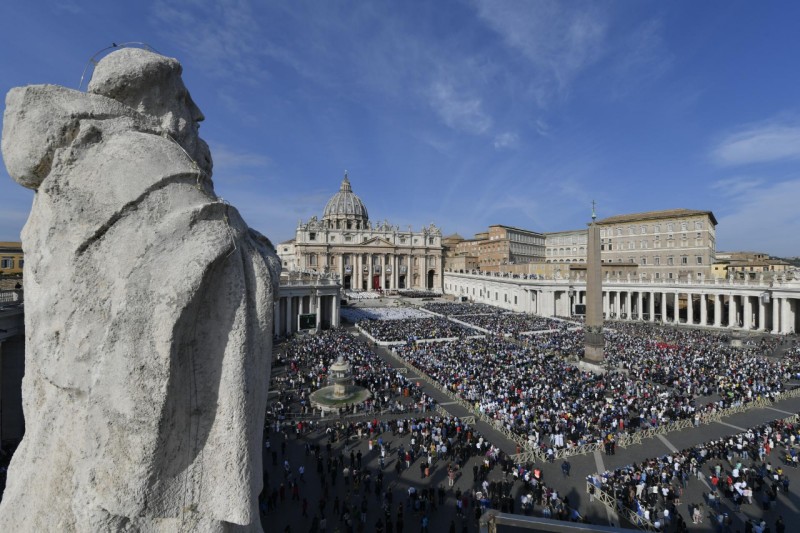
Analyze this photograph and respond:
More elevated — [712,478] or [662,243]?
[662,243]

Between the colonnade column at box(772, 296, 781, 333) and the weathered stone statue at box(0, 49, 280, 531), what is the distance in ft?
161

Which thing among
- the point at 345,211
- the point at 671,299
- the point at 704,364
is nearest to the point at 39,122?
the point at 704,364

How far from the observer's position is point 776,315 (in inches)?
1507

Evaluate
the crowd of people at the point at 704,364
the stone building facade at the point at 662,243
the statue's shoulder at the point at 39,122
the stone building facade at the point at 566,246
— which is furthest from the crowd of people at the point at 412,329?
the stone building facade at the point at 566,246

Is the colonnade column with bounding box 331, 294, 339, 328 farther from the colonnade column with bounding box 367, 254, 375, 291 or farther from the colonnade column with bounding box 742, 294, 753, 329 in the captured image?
the colonnade column with bounding box 367, 254, 375, 291

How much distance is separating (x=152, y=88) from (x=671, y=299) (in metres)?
68.0

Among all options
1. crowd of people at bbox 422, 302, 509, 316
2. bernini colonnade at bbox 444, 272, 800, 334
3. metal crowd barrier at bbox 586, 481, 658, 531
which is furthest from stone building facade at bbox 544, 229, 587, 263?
metal crowd barrier at bbox 586, 481, 658, 531

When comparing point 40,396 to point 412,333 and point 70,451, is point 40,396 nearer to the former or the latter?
point 70,451

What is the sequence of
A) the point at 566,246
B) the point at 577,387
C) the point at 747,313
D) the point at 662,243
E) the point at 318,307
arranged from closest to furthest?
the point at 577,387 → the point at 318,307 → the point at 747,313 → the point at 662,243 → the point at 566,246

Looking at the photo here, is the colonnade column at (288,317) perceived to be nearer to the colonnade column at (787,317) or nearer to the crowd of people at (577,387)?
the crowd of people at (577,387)

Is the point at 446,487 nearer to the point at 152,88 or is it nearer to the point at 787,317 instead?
the point at 152,88

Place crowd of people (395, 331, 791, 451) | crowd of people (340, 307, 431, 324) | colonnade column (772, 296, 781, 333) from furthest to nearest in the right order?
crowd of people (340, 307, 431, 324), colonnade column (772, 296, 781, 333), crowd of people (395, 331, 791, 451)

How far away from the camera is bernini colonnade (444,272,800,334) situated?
126 ft

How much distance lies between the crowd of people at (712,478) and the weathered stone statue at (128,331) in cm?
1090
